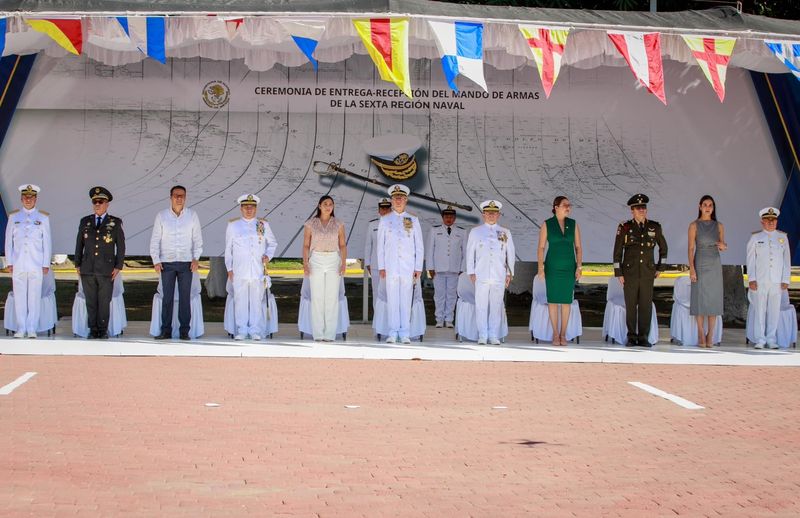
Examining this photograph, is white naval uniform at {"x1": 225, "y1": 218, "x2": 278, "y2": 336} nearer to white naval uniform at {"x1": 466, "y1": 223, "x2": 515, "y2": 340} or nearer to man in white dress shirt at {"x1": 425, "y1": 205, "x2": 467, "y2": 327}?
white naval uniform at {"x1": 466, "y1": 223, "x2": 515, "y2": 340}

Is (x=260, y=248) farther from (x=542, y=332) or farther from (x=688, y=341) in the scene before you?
(x=688, y=341)

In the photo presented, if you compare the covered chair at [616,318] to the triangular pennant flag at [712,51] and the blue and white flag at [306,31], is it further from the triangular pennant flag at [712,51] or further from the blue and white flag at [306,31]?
the blue and white flag at [306,31]

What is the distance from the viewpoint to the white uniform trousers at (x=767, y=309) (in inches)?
582

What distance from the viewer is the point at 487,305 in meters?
14.8

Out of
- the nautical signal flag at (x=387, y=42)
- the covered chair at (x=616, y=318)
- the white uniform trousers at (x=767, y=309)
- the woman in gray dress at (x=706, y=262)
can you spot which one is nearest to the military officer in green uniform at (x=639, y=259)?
the covered chair at (x=616, y=318)

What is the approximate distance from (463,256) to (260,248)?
3.20 metres

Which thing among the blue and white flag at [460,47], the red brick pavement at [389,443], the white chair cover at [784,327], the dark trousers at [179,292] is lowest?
the red brick pavement at [389,443]

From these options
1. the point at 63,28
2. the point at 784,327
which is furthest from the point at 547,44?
the point at 63,28

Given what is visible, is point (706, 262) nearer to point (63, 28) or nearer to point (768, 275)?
point (768, 275)

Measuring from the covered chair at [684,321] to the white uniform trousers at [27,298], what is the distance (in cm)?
765

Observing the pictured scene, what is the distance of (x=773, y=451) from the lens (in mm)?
8250

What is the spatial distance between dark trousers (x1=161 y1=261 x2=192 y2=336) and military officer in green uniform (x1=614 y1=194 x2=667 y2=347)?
16.7ft

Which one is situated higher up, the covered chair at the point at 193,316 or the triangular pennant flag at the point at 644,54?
the triangular pennant flag at the point at 644,54

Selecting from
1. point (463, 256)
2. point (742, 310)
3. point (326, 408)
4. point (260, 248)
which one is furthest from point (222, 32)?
point (742, 310)
